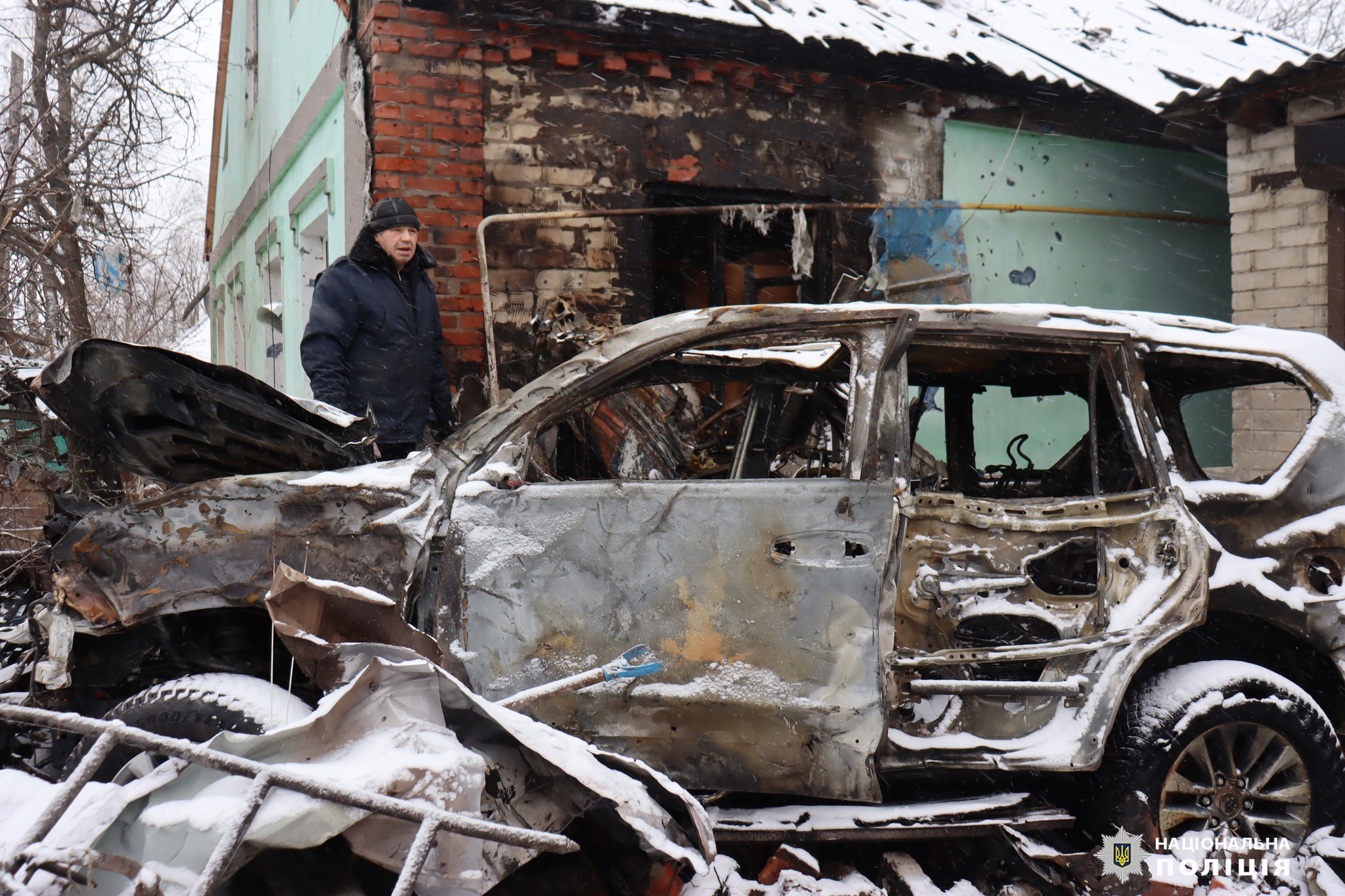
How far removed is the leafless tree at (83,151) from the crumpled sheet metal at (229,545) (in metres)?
3.81

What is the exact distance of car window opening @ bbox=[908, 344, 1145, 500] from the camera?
313 cm

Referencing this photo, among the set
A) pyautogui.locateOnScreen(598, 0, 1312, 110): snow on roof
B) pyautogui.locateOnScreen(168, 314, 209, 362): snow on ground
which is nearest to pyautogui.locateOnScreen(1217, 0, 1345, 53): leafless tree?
pyautogui.locateOnScreen(598, 0, 1312, 110): snow on roof

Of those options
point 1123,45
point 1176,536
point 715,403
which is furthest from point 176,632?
point 1123,45

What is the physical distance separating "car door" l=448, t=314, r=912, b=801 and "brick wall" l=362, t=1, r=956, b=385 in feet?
10.2

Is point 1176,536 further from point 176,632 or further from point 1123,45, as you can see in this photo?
point 1123,45

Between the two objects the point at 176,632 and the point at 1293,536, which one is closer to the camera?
the point at 176,632

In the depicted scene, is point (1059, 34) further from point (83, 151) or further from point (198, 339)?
point (198, 339)

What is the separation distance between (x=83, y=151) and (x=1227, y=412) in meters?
8.96

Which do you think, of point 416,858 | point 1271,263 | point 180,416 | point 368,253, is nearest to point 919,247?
point 1271,263

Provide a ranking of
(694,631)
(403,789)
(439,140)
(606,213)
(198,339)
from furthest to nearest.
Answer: (198,339), (606,213), (439,140), (694,631), (403,789)

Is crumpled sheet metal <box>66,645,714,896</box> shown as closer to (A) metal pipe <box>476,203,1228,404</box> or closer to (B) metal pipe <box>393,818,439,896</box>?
(B) metal pipe <box>393,818,439,896</box>

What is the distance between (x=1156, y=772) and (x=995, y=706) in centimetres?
50

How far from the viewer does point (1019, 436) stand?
13.7ft

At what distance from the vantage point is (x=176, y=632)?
2.66m
